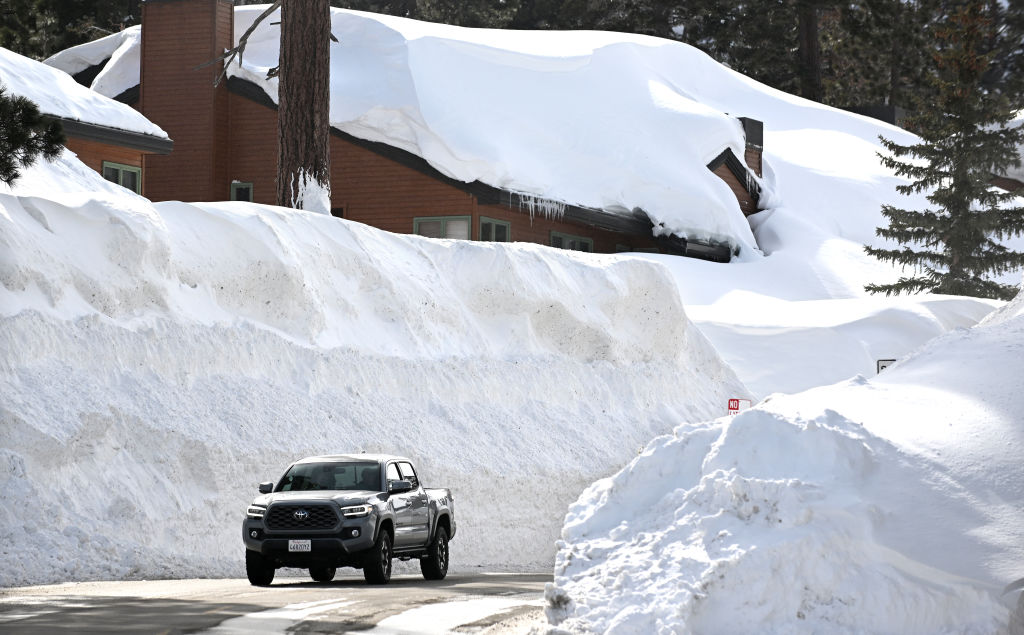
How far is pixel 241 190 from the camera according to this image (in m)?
37.6

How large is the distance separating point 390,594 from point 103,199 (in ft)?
31.1

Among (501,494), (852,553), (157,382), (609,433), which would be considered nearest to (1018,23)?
(609,433)

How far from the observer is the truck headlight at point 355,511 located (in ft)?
46.6

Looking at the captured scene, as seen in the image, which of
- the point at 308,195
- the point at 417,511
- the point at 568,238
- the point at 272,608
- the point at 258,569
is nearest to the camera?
the point at 272,608

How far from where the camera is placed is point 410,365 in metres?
22.9

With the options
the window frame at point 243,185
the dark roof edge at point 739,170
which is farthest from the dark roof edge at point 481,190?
the dark roof edge at point 739,170

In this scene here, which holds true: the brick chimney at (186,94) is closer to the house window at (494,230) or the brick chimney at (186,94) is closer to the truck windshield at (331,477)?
the house window at (494,230)

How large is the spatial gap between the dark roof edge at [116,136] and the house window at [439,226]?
7.49 m

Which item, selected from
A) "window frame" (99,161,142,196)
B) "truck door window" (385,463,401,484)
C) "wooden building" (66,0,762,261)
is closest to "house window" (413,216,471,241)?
"wooden building" (66,0,762,261)

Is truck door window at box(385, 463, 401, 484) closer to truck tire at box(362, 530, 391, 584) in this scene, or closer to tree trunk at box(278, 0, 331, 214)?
truck tire at box(362, 530, 391, 584)

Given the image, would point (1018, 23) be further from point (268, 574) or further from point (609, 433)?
point (268, 574)

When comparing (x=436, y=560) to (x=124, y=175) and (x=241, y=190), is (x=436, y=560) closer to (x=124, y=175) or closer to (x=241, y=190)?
(x=124, y=175)

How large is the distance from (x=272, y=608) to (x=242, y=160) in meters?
27.4

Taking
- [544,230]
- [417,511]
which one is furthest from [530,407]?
[544,230]
